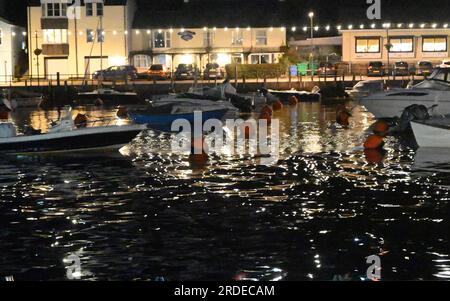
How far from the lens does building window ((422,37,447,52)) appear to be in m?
97.9

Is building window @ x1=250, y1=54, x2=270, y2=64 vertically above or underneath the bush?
above

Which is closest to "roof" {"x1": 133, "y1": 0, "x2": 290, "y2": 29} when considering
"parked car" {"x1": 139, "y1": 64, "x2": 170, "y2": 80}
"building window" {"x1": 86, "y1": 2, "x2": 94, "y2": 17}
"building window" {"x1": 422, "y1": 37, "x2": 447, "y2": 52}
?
"building window" {"x1": 86, "y1": 2, "x2": 94, "y2": 17}

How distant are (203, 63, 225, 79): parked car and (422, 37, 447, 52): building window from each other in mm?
22755

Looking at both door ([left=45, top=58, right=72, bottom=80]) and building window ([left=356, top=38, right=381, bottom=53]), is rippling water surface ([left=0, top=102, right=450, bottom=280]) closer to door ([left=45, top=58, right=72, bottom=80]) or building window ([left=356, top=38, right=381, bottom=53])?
door ([left=45, top=58, right=72, bottom=80])

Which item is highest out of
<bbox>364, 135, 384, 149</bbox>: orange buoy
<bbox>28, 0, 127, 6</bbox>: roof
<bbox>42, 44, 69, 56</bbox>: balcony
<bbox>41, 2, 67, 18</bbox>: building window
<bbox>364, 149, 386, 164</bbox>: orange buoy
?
<bbox>28, 0, 127, 6</bbox>: roof

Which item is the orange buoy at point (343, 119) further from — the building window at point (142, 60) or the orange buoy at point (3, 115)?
the building window at point (142, 60)

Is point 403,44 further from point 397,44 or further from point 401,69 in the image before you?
point 401,69

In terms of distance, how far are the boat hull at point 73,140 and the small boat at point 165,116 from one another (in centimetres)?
1283

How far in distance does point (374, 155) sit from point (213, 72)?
53684 millimetres

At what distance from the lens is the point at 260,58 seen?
326 ft

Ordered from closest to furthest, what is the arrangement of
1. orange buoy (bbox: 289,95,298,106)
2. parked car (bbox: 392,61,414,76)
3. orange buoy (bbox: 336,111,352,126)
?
orange buoy (bbox: 336,111,352,126)
orange buoy (bbox: 289,95,298,106)
parked car (bbox: 392,61,414,76)

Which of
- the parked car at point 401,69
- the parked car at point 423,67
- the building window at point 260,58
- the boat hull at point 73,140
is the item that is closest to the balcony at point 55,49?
the building window at point 260,58

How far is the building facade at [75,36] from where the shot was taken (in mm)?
93188

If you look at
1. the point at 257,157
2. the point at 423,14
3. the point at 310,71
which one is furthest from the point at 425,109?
the point at 423,14
